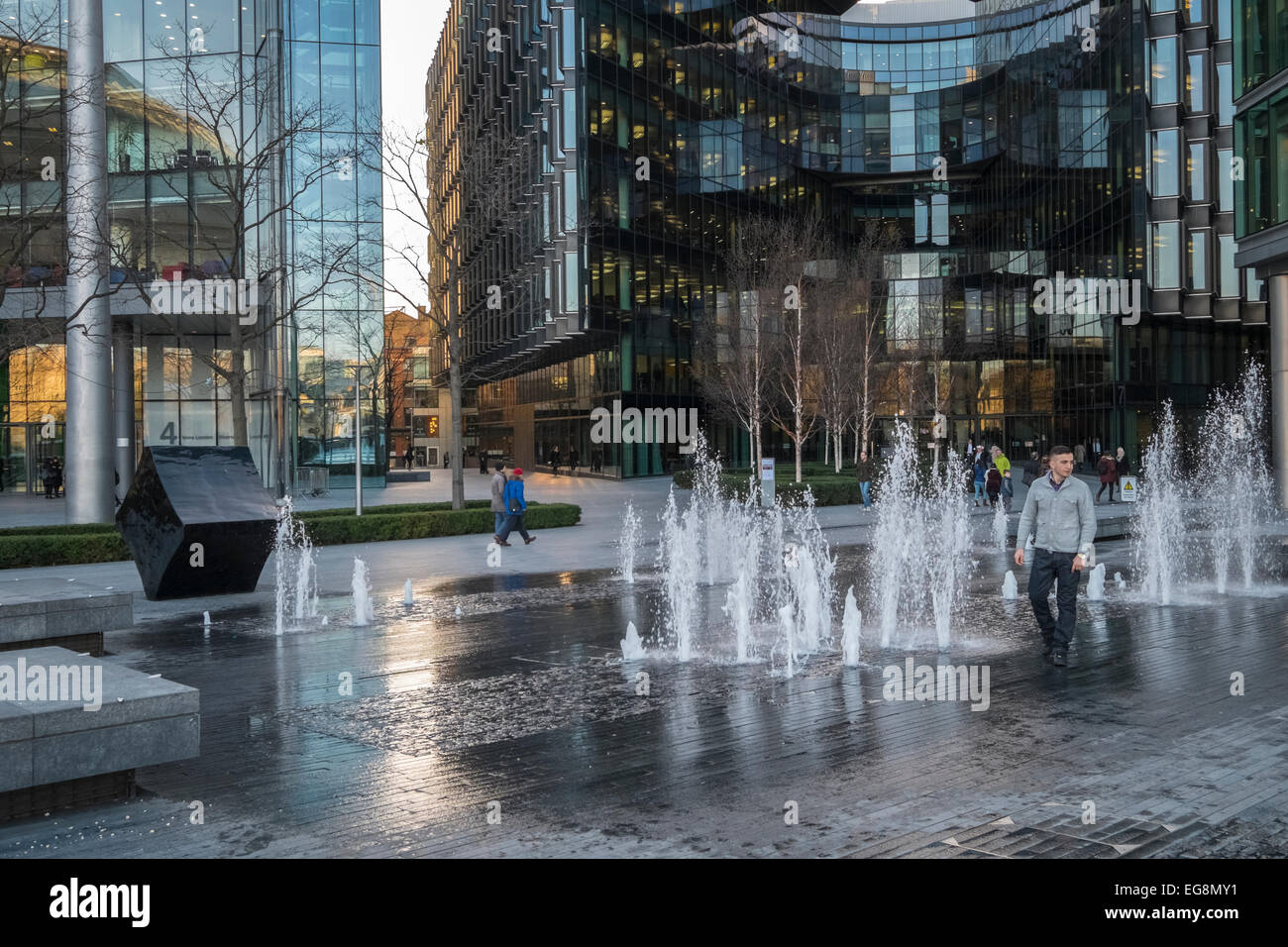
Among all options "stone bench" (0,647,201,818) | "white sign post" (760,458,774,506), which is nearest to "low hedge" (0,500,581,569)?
"white sign post" (760,458,774,506)

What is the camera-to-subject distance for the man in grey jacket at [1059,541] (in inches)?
396

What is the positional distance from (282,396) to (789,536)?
77.1 feet

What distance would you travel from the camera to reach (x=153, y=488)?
14836mm

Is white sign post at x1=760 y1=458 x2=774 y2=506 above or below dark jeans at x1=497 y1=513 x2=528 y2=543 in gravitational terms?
above

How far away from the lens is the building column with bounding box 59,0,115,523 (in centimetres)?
2356

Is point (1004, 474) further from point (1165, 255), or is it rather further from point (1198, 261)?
point (1198, 261)

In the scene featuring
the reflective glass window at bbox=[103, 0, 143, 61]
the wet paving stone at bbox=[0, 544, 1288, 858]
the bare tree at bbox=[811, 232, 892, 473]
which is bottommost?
the wet paving stone at bbox=[0, 544, 1288, 858]

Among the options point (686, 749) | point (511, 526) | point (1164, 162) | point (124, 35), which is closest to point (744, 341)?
point (1164, 162)

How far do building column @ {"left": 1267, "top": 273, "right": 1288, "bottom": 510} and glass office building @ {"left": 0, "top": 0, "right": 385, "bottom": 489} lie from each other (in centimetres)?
2491

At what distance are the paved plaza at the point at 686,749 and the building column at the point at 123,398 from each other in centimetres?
2198

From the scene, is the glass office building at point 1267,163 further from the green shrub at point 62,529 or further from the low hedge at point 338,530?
the green shrub at point 62,529

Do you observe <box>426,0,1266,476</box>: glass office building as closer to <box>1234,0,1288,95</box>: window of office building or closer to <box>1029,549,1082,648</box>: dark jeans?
<box>1234,0,1288,95</box>: window of office building

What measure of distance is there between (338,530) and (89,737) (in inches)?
660
